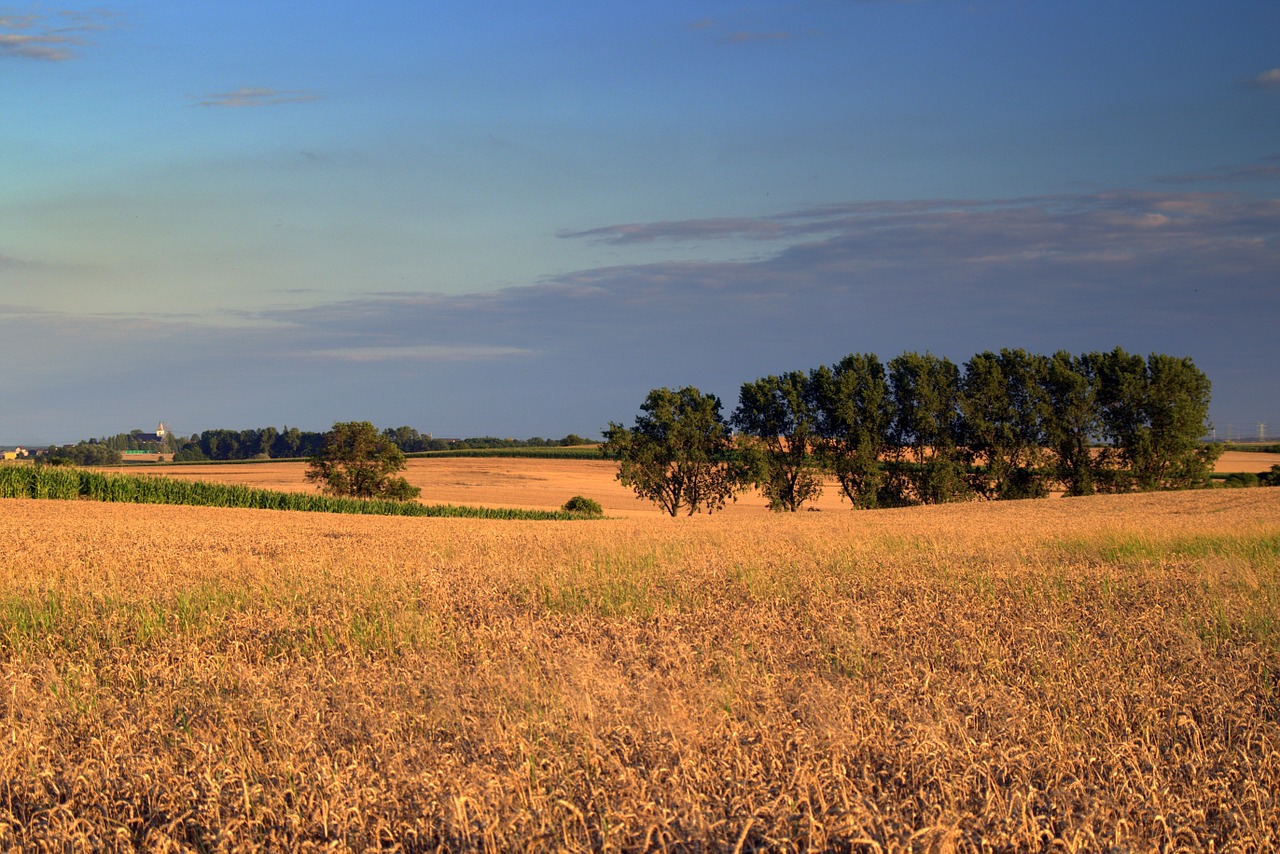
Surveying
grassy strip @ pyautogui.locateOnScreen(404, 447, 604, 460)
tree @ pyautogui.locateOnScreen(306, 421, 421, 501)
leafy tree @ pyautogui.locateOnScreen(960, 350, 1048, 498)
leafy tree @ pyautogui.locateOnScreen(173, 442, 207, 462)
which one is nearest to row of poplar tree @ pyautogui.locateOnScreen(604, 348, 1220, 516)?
Answer: leafy tree @ pyautogui.locateOnScreen(960, 350, 1048, 498)

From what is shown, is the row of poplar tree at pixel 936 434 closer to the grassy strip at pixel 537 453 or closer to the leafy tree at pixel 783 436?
the leafy tree at pixel 783 436

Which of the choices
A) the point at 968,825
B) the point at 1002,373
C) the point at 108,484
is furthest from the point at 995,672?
the point at 1002,373

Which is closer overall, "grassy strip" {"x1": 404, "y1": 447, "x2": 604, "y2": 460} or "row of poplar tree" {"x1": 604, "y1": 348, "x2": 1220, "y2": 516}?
"row of poplar tree" {"x1": 604, "y1": 348, "x2": 1220, "y2": 516}

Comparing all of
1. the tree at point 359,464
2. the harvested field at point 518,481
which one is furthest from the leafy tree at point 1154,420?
the tree at point 359,464

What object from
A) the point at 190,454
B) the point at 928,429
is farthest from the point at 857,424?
the point at 190,454

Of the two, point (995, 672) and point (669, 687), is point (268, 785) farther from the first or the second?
point (995, 672)

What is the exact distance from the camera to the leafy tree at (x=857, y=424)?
6284 cm

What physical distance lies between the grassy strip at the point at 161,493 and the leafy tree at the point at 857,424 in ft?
89.6

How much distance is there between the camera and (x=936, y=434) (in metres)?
63.4

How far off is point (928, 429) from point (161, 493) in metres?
46.0

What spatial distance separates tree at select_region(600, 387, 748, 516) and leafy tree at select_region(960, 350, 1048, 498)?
1611cm

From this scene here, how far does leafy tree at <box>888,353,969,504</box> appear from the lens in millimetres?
61312

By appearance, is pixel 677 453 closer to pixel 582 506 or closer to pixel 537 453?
pixel 582 506

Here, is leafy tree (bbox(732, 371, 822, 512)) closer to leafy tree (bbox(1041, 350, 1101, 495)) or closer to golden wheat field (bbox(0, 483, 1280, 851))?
leafy tree (bbox(1041, 350, 1101, 495))
